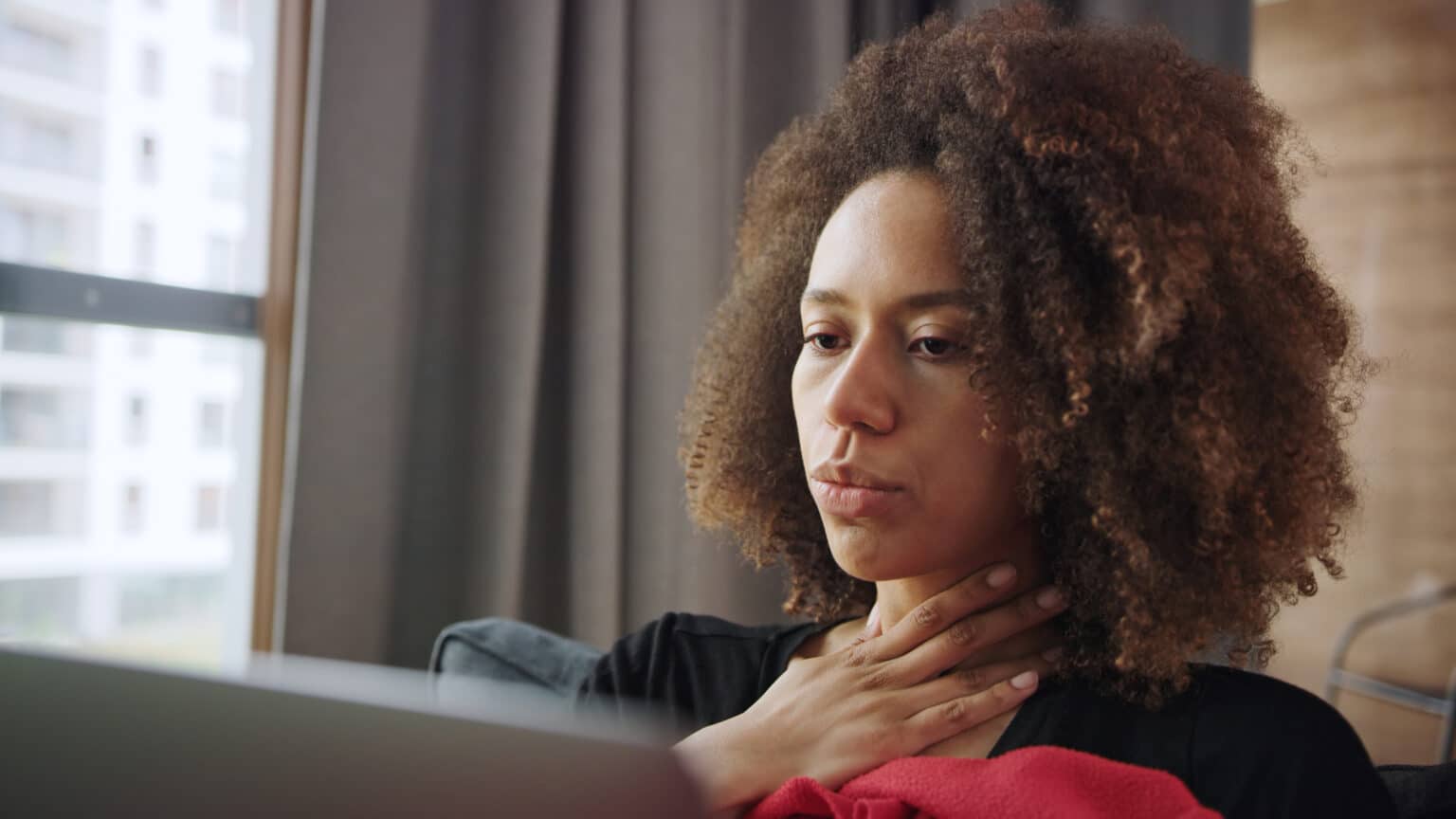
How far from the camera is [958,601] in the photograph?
0.88 meters

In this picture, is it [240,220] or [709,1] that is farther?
[709,1]

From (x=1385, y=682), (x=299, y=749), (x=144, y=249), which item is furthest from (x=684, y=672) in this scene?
Answer: (x=1385, y=682)

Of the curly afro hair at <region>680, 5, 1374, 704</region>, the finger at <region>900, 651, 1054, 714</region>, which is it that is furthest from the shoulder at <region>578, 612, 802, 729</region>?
the curly afro hair at <region>680, 5, 1374, 704</region>

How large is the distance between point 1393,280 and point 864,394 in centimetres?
178

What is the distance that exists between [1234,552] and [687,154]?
137 centimetres

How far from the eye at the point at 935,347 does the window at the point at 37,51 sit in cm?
145

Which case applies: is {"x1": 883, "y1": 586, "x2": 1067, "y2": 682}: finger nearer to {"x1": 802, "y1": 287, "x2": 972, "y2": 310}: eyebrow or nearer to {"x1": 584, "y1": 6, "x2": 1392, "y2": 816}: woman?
{"x1": 584, "y1": 6, "x2": 1392, "y2": 816}: woman

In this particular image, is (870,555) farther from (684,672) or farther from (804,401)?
(684,672)

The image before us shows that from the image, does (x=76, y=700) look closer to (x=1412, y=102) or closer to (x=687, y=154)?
(x=687, y=154)

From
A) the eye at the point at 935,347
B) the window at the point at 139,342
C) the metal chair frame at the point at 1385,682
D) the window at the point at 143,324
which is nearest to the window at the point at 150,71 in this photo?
the window at the point at 143,324

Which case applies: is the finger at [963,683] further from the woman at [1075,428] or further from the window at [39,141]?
the window at [39,141]

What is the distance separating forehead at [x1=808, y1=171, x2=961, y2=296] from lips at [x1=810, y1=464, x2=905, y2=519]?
0.47 feet

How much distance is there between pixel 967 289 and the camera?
2.77 ft

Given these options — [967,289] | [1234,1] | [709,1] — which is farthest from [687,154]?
[967,289]
